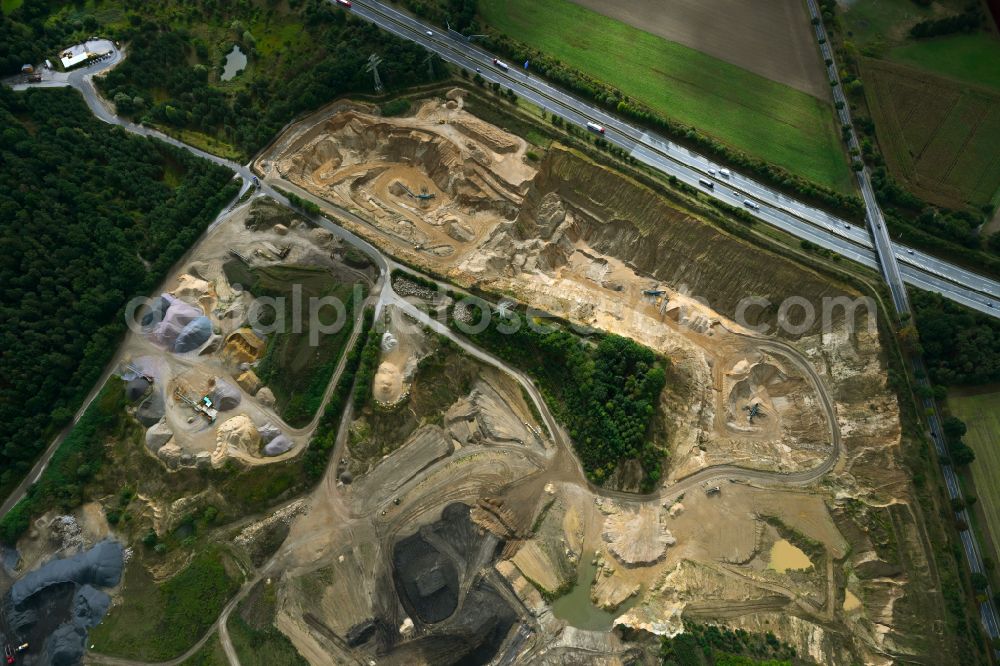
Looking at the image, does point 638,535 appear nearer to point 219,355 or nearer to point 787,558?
point 787,558

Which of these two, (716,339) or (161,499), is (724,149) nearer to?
(716,339)

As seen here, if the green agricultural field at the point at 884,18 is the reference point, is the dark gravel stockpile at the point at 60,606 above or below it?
below

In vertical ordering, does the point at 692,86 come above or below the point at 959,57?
below

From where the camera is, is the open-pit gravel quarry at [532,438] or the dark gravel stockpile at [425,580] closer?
the open-pit gravel quarry at [532,438]

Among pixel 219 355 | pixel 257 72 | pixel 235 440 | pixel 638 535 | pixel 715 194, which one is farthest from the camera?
pixel 257 72

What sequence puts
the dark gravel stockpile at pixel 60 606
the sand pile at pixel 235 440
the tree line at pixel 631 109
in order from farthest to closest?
1. the tree line at pixel 631 109
2. the sand pile at pixel 235 440
3. the dark gravel stockpile at pixel 60 606

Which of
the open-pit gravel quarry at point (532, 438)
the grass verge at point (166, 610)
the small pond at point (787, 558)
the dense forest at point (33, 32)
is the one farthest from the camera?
the dense forest at point (33, 32)

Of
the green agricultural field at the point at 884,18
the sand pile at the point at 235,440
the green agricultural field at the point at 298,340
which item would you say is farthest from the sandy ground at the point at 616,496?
the green agricultural field at the point at 884,18

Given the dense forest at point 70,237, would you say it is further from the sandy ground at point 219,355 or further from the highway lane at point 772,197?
the highway lane at point 772,197

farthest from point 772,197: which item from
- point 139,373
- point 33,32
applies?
point 33,32
